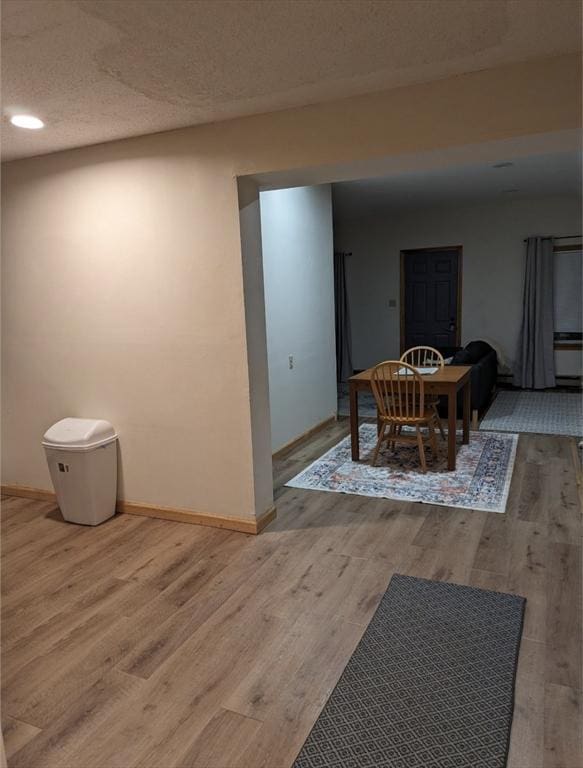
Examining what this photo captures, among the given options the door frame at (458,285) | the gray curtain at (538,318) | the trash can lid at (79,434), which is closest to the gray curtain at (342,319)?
the door frame at (458,285)

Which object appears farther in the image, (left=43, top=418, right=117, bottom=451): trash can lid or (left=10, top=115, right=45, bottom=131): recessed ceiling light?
(left=43, top=418, right=117, bottom=451): trash can lid

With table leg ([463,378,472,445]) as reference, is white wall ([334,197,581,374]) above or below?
above

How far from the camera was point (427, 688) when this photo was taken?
1.84 m

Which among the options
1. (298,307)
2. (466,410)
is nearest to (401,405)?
(466,410)

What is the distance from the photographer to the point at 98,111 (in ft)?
8.30

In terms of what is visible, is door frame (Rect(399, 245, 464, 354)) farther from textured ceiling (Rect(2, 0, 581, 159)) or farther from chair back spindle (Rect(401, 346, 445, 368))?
textured ceiling (Rect(2, 0, 581, 159))

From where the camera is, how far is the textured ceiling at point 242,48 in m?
1.69

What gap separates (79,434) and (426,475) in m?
2.42

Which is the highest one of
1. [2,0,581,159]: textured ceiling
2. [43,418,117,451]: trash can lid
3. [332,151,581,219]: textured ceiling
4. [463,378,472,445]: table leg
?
[332,151,581,219]: textured ceiling

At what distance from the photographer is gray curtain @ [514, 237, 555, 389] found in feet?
22.3

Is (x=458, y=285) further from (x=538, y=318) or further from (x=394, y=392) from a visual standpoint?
(x=394, y=392)

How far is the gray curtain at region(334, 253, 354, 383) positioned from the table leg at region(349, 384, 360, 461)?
3763 mm

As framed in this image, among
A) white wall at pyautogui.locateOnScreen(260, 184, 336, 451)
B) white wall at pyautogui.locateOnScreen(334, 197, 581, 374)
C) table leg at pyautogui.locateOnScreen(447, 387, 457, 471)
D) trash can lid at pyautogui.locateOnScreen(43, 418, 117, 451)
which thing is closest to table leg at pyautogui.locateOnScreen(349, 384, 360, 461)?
white wall at pyautogui.locateOnScreen(260, 184, 336, 451)

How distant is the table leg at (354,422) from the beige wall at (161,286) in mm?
1212
